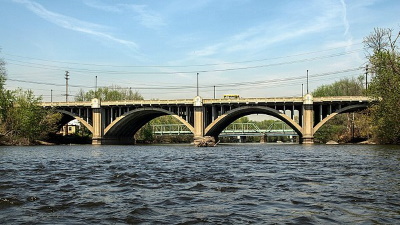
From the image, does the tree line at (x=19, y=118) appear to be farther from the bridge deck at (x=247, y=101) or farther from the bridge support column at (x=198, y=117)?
the bridge support column at (x=198, y=117)

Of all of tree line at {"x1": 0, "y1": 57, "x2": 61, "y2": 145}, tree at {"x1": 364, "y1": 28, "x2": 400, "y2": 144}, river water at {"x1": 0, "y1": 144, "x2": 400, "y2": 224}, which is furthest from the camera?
tree line at {"x1": 0, "y1": 57, "x2": 61, "y2": 145}

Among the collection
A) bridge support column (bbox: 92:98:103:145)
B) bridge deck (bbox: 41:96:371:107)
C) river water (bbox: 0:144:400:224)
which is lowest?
river water (bbox: 0:144:400:224)

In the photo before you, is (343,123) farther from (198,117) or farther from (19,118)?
(19,118)

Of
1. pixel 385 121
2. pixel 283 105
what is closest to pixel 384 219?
pixel 385 121

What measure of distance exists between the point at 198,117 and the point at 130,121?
19417mm

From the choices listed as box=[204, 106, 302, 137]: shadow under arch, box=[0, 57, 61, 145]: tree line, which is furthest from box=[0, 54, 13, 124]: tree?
box=[204, 106, 302, 137]: shadow under arch

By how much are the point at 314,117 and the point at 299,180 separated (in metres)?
65.0

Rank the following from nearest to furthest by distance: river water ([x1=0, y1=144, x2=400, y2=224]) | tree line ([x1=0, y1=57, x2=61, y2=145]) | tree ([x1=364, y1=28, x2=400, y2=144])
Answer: river water ([x1=0, y1=144, x2=400, y2=224]), tree ([x1=364, y1=28, x2=400, y2=144]), tree line ([x1=0, y1=57, x2=61, y2=145])

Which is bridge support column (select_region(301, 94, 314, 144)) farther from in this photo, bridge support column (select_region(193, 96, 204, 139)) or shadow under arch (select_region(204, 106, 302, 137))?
bridge support column (select_region(193, 96, 204, 139))

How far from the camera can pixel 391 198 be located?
38.8ft

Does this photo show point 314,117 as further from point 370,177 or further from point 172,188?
point 172,188

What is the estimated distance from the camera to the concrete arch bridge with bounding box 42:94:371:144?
7169 centimetres

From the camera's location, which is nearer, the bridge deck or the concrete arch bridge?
the bridge deck

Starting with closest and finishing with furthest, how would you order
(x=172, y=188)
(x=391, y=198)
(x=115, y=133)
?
(x=391, y=198), (x=172, y=188), (x=115, y=133)
